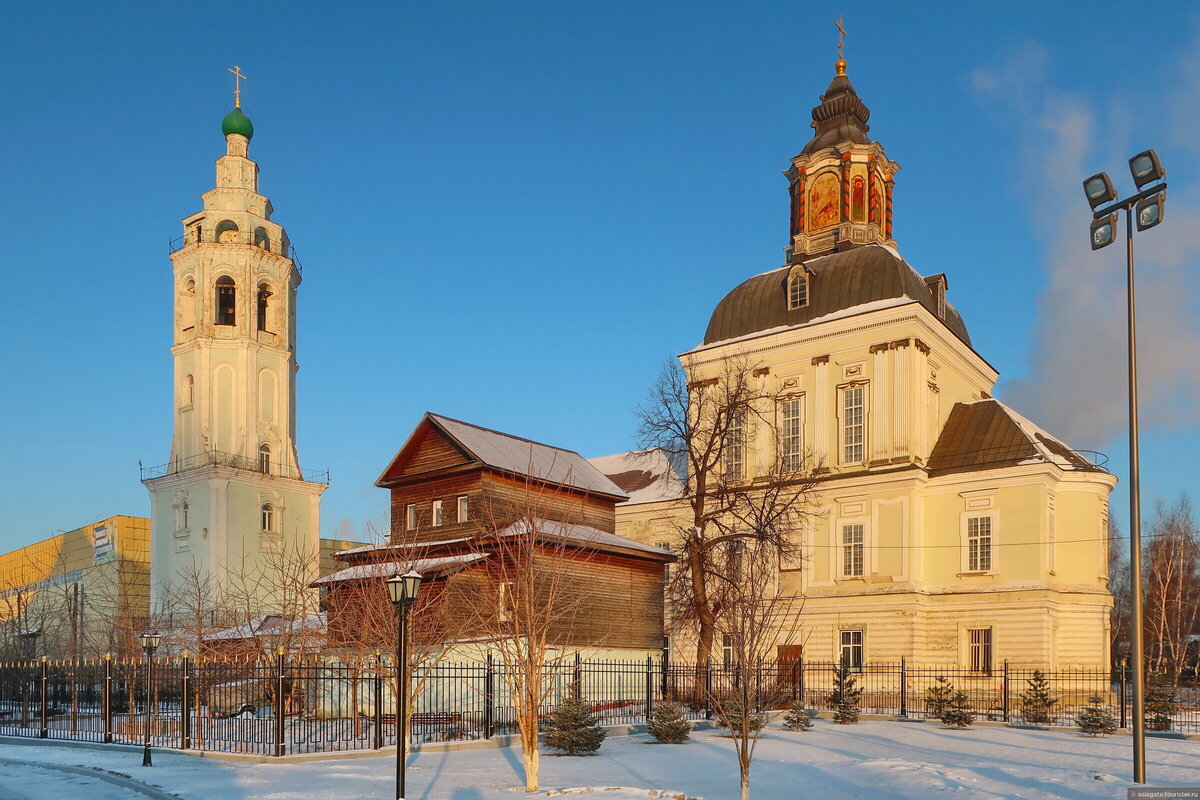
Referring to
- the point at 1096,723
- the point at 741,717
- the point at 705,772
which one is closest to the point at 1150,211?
the point at 741,717

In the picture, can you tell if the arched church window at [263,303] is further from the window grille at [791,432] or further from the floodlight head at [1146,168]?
the floodlight head at [1146,168]

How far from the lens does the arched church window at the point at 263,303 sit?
207 ft

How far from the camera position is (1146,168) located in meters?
15.4

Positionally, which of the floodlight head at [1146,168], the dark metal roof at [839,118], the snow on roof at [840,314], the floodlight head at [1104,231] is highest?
the dark metal roof at [839,118]

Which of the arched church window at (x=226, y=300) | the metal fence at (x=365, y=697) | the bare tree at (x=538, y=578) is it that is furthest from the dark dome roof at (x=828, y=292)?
the arched church window at (x=226, y=300)

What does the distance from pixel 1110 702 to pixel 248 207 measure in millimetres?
50811

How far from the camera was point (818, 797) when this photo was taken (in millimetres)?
16031

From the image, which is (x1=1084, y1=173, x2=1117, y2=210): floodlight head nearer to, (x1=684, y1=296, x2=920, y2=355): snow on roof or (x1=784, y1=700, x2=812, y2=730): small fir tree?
(x1=784, y1=700, x2=812, y2=730): small fir tree

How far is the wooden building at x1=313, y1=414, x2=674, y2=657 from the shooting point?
32.9 meters

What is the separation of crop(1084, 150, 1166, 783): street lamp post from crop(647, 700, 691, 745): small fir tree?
1031 centimetres

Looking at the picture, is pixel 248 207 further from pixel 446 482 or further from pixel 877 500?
pixel 877 500

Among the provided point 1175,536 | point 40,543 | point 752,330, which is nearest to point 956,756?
point 752,330

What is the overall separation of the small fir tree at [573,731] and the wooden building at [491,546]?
30.3 feet

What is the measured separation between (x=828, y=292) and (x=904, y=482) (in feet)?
30.4
